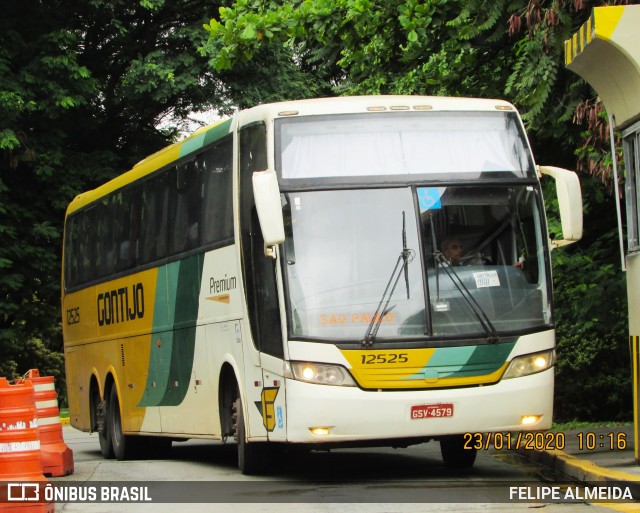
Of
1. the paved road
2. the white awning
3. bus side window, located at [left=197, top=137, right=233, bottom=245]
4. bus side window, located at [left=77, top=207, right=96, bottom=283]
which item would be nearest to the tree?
bus side window, located at [left=77, top=207, right=96, bottom=283]

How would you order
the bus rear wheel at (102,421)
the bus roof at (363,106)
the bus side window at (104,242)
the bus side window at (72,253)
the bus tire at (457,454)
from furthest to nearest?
the bus side window at (72,253) → the bus rear wheel at (102,421) → the bus side window at (104,242) → the bus tire at (457,454) → the bus roof at (363,106)

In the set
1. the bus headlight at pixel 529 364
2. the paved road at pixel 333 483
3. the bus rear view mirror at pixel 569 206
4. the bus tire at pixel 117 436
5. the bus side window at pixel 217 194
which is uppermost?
the bus side window at pixel 217 194

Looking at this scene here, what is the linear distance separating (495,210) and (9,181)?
59.0ft

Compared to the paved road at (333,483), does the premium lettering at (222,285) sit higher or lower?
higher

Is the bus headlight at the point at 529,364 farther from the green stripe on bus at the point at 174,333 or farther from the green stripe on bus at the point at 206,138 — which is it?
the green stripe on bus at the point at 174,333

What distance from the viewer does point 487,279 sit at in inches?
480

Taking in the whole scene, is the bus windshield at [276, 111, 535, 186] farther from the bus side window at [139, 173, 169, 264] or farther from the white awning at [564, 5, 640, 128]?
the bus side window at [139, 173, 169, 264]

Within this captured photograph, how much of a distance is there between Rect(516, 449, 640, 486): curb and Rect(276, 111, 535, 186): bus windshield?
8.99 ft

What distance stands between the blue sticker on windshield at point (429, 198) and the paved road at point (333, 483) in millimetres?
2530

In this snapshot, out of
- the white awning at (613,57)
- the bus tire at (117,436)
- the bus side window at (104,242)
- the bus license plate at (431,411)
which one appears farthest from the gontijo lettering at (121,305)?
the white awning at (613,57)

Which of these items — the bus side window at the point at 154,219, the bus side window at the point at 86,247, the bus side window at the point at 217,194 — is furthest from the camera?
the bus side window at the point at 86,247

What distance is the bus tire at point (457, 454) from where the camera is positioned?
13.6m

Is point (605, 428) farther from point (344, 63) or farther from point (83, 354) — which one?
point (83, 354)

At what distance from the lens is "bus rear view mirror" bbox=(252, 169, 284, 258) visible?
38.3ft
